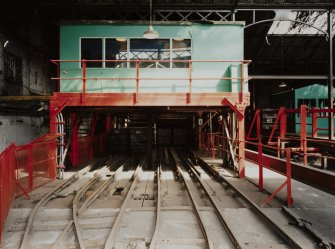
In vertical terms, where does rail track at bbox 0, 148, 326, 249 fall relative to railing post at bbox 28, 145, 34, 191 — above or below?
below

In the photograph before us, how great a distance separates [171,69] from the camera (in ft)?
38.6

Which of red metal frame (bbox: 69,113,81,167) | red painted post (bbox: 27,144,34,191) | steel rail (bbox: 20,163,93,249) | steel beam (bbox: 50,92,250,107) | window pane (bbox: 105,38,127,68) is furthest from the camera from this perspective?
red metal frame (bbox: 69,113,81,167)

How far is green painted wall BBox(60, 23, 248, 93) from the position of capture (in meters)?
11.6

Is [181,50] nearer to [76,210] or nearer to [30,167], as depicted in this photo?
[30,167]

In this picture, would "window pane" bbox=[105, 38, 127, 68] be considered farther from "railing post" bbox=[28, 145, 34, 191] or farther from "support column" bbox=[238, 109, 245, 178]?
"support column" bbox=[238, 109, 245, 178]

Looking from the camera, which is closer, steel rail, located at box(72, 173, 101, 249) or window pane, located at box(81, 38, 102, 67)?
steel rail, located at box(72, 173, 101, 249)

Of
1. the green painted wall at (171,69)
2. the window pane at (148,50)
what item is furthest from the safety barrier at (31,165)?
the window pane at (148,50)

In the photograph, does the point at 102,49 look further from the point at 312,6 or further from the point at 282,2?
the point at 312,6

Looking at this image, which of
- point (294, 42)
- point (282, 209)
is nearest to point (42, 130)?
point (282, 209)

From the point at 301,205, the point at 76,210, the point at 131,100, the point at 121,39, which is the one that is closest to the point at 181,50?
the point at 121,39

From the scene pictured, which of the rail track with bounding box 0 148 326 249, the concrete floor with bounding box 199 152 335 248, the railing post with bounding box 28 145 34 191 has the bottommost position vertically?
the rail track with bounding box 0 148 326 249

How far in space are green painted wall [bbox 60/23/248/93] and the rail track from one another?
4.08m

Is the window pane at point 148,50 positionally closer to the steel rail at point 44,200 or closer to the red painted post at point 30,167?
the steel rail at point 44,200

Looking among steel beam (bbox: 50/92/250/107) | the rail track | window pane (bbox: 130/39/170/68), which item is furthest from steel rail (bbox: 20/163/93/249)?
window pane (bbox: 130/39/170/68)
